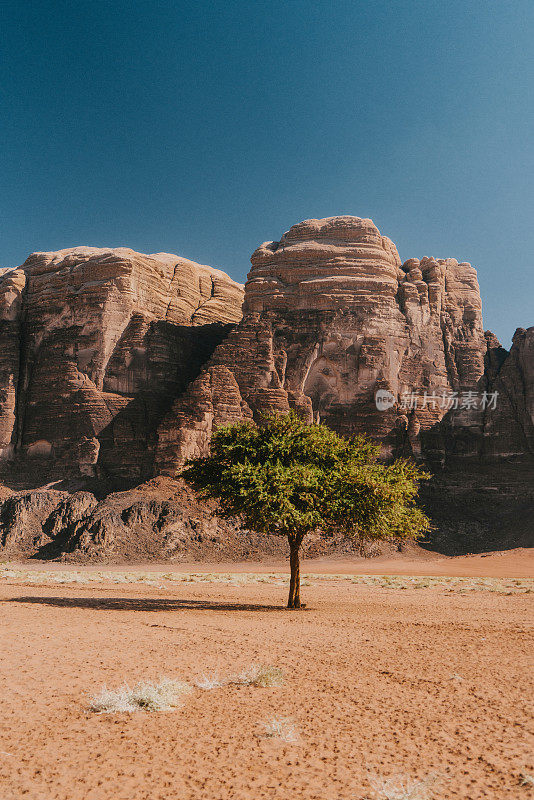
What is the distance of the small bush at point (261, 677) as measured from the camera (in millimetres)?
8227

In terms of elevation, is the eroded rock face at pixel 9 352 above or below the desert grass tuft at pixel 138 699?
above

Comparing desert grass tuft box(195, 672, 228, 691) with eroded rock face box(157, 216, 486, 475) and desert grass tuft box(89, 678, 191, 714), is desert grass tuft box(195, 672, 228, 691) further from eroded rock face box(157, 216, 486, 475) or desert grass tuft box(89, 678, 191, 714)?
eroded rock face box(157, 216, 486, 475)

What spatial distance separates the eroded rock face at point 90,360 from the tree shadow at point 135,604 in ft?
139

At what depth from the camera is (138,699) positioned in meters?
7.05

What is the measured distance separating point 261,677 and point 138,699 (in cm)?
210

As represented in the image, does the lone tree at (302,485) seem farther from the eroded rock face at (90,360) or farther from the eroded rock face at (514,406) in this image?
the eroded rock face at (514,406)

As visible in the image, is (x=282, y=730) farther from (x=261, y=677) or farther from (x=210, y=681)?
(x=210, y=681)

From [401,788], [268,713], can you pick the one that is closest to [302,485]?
[268,713]

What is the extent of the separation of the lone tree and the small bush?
9.19 meters

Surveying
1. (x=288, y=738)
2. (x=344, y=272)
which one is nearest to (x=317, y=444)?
(x=288, y=738)

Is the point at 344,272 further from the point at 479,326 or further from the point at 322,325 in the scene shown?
the point at 479,326

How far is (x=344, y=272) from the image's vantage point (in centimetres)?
7344

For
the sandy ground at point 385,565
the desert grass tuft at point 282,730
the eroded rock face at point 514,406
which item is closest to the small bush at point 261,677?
the desert grass tuft at point 282,730

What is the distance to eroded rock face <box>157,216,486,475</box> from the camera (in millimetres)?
65206
